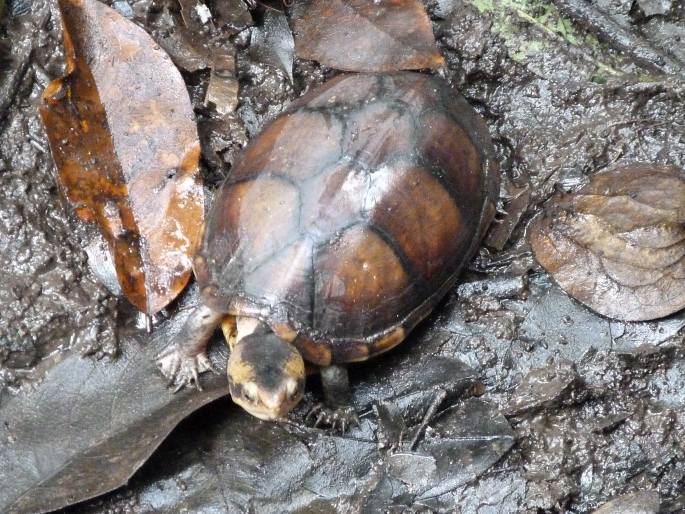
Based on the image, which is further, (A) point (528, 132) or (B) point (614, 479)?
(A) point (528, 132)

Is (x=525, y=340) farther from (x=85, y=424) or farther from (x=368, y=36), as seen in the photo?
(x=85, y=424)

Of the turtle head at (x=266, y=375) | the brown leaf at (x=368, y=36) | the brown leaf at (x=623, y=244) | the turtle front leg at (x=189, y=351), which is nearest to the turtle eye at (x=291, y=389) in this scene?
the turtle head at (x=266, y=375)

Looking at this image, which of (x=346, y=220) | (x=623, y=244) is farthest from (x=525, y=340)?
(x=346, y=220)

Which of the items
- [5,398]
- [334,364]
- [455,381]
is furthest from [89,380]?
[455,381]

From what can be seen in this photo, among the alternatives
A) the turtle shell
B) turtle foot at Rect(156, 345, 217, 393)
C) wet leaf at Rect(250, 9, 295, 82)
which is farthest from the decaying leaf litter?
the turtle shell

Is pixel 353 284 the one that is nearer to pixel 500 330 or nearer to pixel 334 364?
pixel 334 364

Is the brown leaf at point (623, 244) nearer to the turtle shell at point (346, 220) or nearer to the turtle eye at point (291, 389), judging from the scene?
the turtle shell at point (346, 220)
